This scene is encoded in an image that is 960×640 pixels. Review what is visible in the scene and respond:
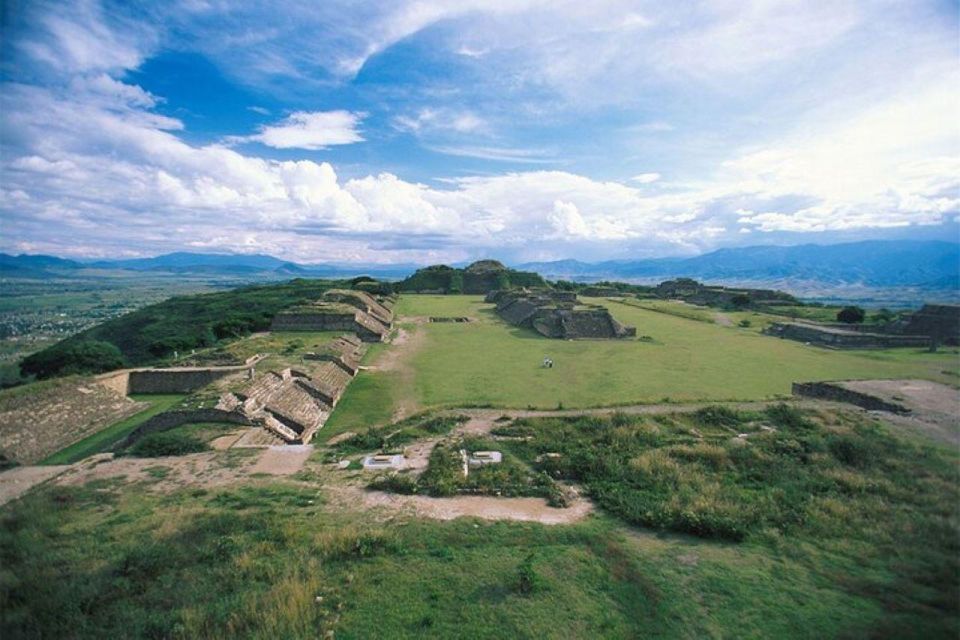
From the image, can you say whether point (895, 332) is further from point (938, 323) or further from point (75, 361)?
point (75, 361)

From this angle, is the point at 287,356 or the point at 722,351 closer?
the point at 287,356

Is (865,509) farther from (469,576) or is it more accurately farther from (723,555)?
(469,576)

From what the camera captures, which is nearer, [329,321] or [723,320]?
[329,321]

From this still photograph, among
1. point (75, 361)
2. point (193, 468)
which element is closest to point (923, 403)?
point (193, 468)

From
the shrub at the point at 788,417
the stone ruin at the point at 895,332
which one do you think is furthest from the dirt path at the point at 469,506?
the stone ruin at the point at 895,332

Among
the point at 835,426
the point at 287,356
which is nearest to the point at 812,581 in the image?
the point at 835,426

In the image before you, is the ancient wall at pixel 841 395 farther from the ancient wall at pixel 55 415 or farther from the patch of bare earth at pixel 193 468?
the ancient wall at pixel 55 415

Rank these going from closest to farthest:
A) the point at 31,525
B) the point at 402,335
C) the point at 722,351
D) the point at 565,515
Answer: the point at 31,525
the point at 565,515
the point at 722,351
the point at 402,335
